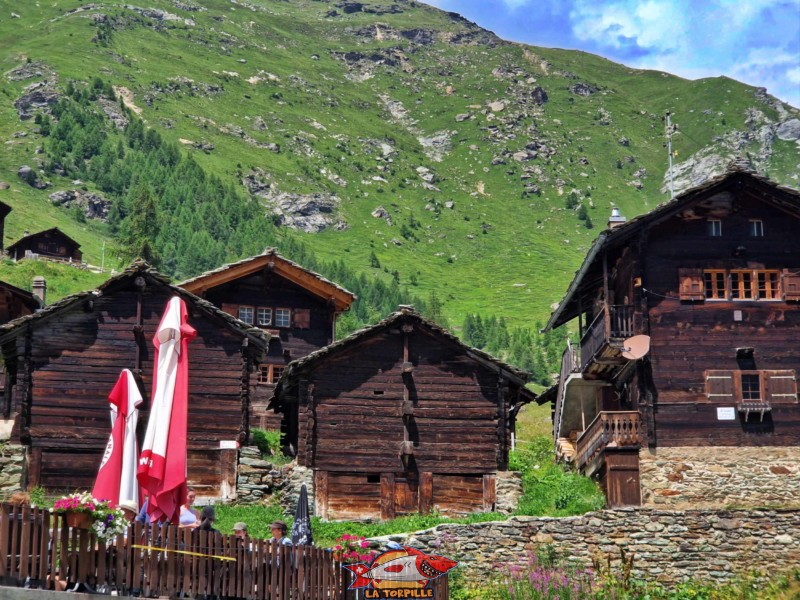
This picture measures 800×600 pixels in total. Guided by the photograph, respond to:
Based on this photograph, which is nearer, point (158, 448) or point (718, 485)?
point (158, 448)

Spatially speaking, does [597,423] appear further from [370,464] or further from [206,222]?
[206,222]

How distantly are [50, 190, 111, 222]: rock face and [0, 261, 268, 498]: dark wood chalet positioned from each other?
5456 inches

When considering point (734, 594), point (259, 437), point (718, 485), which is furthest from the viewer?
point (259, 437)

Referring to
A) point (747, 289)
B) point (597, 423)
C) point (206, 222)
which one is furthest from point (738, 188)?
point (206, 222)

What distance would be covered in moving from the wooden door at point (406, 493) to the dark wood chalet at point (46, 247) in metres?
81.1

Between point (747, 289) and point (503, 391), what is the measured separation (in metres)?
8.38

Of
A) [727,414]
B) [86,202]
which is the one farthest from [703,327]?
[86,202]

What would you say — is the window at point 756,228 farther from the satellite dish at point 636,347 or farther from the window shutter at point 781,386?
the satellite dish at point 636,347

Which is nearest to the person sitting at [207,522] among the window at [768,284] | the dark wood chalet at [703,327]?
→ the dark wood chalet at [703,327]

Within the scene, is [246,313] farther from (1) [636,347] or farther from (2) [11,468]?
(1) [636,347]

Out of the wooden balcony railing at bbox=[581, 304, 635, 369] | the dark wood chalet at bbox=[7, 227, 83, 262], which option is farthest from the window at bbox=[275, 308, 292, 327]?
the dark wood chalet at bbox=[7, 227, 83, 262]

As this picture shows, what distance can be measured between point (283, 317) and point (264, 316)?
0.80m

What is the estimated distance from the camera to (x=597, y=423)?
37750 mm

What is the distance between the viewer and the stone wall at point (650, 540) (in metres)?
30.8
